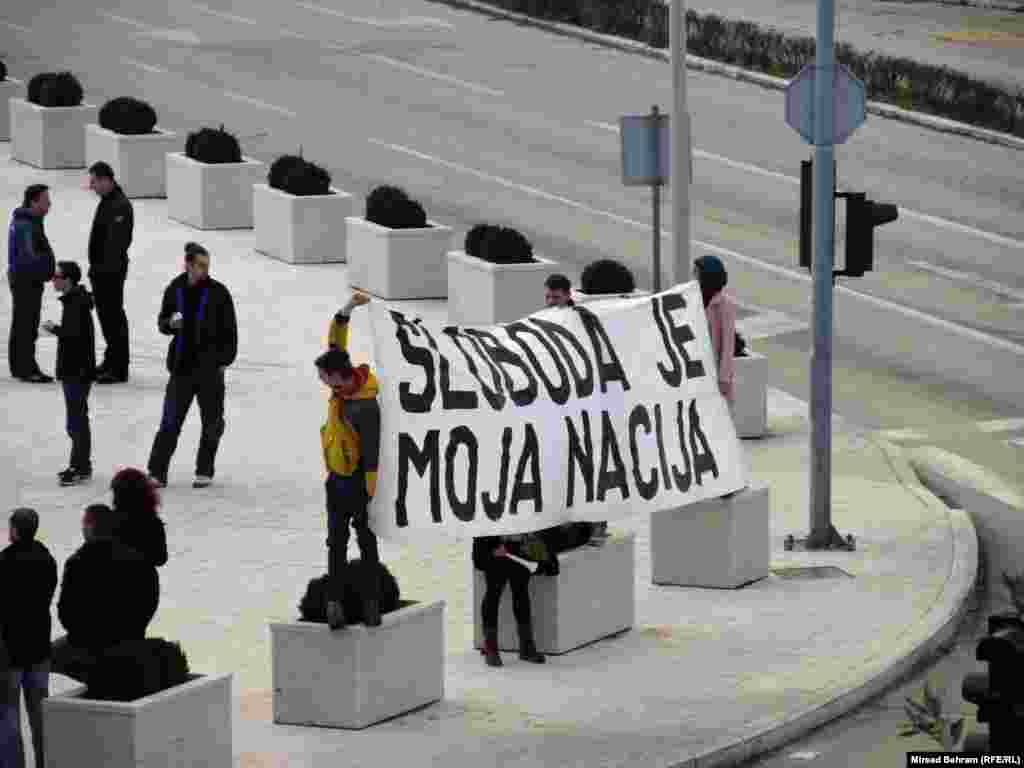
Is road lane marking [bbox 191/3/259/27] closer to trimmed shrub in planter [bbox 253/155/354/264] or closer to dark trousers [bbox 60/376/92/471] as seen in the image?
trimmed shrub in planter [bbox 253/155/354/264]

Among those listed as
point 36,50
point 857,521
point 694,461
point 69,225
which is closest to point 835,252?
point 857,521

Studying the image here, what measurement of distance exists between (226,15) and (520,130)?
13153 mm

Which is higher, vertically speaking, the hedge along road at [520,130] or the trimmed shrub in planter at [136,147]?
the trimmed shrub in planter at [136,147]

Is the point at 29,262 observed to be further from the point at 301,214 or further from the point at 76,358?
the point at 301,214

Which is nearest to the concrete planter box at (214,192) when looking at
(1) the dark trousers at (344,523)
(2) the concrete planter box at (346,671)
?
(1) the dark trousers at (344,523)

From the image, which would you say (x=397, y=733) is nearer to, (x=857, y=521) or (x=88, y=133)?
(x=857, y=521)

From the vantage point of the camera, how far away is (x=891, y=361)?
2811 centimetres

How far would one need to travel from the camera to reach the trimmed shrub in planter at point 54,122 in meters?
36.0

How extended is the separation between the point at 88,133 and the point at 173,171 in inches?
104

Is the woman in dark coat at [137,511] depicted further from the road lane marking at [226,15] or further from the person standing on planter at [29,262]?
the road lane marking at [226,15]

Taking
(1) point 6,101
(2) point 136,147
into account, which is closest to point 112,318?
(2) point 136,147

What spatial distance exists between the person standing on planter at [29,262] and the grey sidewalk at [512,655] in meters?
0.60

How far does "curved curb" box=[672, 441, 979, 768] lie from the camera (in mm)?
14727

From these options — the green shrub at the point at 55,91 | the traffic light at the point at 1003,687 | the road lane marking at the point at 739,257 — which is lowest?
the road lane marking at the point at 739,257
